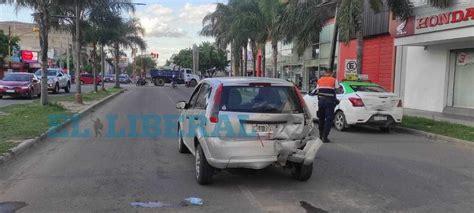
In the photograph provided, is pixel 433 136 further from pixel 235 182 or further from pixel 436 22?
pixel 235 182

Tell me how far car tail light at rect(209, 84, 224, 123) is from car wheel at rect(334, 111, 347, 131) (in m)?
7.75

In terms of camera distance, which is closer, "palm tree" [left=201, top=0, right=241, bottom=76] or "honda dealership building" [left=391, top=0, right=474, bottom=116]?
"honda dealership building" [left=391, top=0, right=474, bottom=116]

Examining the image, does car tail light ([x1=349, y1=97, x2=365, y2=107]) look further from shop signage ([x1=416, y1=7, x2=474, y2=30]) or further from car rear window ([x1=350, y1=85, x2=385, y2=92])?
shop signage ([x1=416, y1=7, x2=474, y2=30])

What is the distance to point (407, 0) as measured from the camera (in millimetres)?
19531

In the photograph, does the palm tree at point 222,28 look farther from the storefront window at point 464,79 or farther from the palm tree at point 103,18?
the storefront window at point 464,79

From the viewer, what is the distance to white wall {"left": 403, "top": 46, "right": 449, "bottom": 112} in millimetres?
20703

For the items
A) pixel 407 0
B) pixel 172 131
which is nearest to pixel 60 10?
pixel 172 131

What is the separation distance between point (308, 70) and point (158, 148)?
31253mm

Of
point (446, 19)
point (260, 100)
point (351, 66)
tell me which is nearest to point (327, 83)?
point (260, 100)

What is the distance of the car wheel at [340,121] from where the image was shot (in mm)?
14141

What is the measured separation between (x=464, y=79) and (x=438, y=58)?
1.62 metres

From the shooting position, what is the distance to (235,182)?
285 inches

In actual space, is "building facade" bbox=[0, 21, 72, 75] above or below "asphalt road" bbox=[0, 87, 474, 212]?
above

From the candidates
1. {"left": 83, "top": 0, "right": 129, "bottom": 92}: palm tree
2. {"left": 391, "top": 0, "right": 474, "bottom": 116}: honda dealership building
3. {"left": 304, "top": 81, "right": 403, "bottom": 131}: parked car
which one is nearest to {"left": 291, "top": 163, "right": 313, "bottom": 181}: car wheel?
{"left": 304, "top": 81, "right": 403, "bottom": 131}: parked car
